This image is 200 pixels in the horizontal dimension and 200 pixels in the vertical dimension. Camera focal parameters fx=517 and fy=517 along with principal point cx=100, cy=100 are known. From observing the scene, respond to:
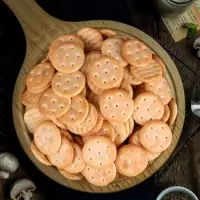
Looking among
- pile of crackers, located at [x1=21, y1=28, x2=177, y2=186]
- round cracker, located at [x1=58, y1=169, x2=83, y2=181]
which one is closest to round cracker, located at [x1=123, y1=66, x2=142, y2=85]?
pile of crackers, located at [x1=21, y1=28, x2=177, y2=186]

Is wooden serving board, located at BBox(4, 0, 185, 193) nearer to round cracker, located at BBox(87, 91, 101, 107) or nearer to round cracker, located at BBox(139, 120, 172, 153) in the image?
round cracker, located at BBox(139, 120, 172, 153)

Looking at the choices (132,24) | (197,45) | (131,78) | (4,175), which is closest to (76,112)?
(131,78)

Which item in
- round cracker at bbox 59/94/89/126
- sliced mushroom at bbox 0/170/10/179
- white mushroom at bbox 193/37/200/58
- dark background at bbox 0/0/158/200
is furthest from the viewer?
white mushroom at bbox 193/37/200/58

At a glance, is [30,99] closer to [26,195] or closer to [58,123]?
[58,123]

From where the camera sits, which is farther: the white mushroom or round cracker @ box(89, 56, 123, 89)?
the white mushroom

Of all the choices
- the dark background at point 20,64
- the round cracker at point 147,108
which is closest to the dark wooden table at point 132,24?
the dark background at point 20,64

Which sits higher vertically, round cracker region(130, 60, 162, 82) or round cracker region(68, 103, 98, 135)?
round cracker region(130, 60, 162, 82)

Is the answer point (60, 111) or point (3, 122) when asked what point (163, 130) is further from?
point (3, 122)
